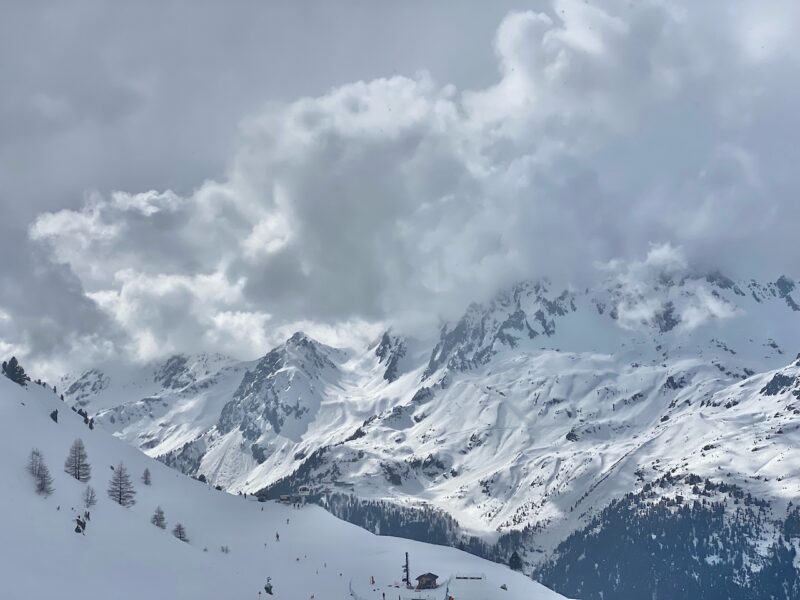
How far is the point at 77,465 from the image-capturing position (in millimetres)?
148125

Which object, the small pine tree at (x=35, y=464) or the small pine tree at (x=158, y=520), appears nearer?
the small pine tree at (x=35, y=464)

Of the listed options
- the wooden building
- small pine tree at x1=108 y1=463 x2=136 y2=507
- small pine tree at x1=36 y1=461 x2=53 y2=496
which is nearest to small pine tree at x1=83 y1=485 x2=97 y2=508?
small pine tree at x1=36 y1=461 x2=53 y2=496

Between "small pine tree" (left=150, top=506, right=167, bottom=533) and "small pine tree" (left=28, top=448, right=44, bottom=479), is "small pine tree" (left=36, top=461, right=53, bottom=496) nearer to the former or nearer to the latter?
"small pine tree" (left=28, top=448, right=44, bottom=479)

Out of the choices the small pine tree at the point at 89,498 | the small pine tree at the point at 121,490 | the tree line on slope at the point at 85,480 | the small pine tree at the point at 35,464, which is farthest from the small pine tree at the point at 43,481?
the small pine tree at the point at 121,490

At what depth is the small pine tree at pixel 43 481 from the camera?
115 meters

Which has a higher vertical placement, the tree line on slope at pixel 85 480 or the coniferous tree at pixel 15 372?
the coniferous tree at pixel 15 372

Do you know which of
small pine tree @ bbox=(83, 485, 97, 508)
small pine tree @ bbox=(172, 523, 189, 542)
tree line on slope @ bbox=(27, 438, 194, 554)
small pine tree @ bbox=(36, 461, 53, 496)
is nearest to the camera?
small pine tree @ bbox=(36, 461, 53, 496)

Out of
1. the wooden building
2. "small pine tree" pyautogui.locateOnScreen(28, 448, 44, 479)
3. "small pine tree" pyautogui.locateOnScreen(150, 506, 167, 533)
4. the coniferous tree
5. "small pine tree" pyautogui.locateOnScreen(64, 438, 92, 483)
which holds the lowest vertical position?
the wooden building

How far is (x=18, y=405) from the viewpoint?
161750mm

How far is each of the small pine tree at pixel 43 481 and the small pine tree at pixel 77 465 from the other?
26.8 meters

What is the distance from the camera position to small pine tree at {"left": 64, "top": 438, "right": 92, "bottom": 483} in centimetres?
14750

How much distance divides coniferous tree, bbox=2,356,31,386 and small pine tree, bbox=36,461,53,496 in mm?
78815

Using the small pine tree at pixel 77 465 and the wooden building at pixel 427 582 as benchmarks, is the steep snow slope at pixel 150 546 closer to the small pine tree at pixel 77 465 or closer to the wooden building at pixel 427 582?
the small pine tree at pixel 77 465

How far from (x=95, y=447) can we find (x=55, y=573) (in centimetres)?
9159
